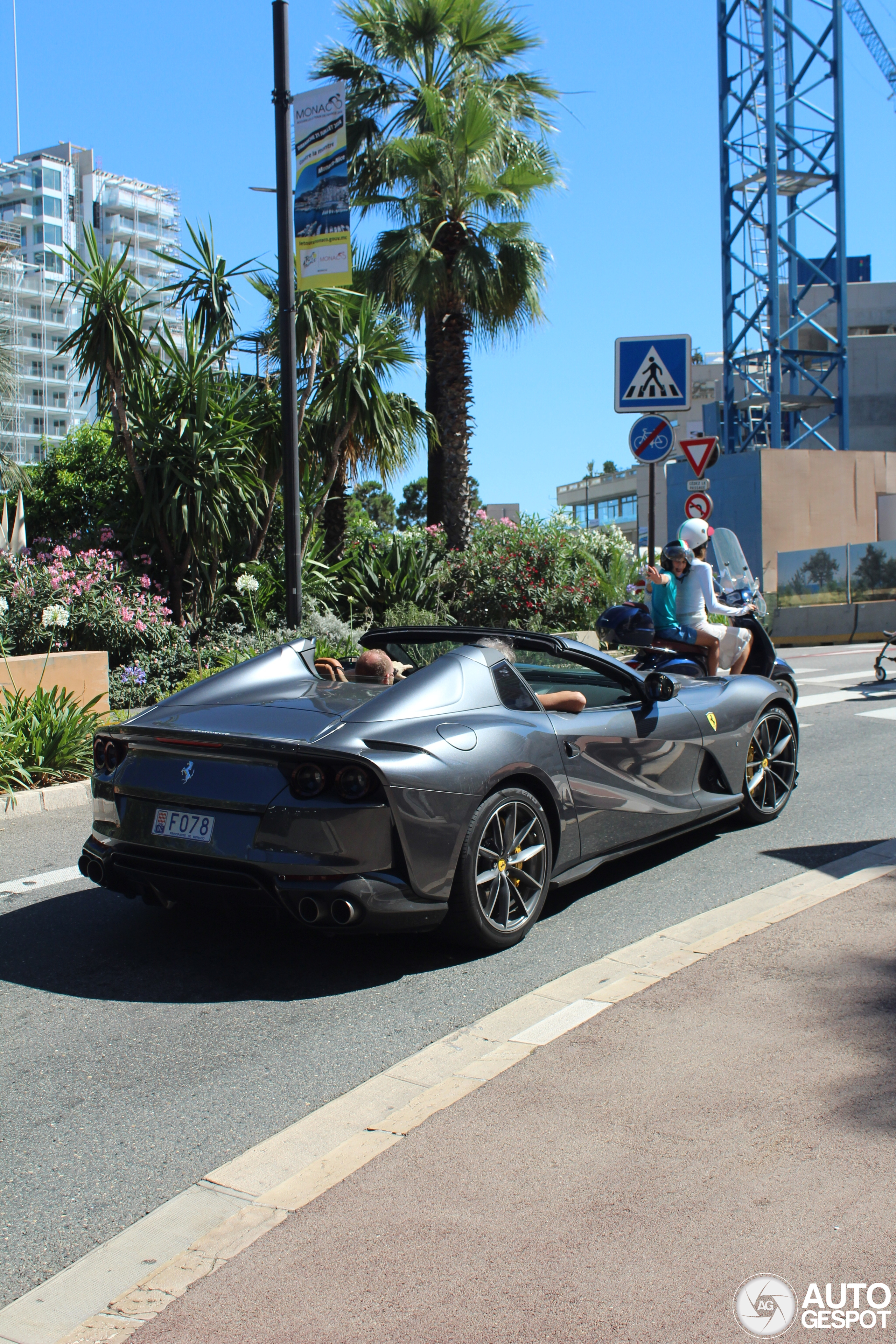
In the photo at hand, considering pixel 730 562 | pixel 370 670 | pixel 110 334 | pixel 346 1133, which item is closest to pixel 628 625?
pixel 370 670

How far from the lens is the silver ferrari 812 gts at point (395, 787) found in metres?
4.19

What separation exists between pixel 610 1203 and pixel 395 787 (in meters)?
1.80

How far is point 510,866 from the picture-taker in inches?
185

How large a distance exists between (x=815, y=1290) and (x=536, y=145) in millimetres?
20310

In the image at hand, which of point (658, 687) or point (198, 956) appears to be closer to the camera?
point (198, 956)

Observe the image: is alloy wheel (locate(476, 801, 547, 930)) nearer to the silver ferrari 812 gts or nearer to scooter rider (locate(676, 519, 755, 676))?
the silver ferrari 812 gts

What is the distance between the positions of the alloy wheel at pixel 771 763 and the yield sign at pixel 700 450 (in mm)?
8285

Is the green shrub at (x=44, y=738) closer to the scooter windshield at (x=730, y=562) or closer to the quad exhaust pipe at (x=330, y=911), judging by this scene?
the quad exhaust pipe at (x=330, y=911)

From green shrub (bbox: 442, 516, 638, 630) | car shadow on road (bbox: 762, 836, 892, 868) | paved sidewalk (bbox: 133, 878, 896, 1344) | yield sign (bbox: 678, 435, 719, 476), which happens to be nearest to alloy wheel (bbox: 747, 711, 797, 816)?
car shadow on road (bbox: 762, 836, 892, 868)

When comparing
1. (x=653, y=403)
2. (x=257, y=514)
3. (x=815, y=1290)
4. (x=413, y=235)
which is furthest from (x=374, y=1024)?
(x=413, y=235)

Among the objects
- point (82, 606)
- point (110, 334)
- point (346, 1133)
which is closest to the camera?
point (346, 1133)

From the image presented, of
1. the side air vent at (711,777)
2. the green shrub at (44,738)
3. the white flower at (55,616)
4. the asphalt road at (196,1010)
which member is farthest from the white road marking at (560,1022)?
the white flower at (55,616)

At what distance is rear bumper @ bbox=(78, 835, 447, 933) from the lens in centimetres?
413

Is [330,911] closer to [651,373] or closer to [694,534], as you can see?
[694,534]
